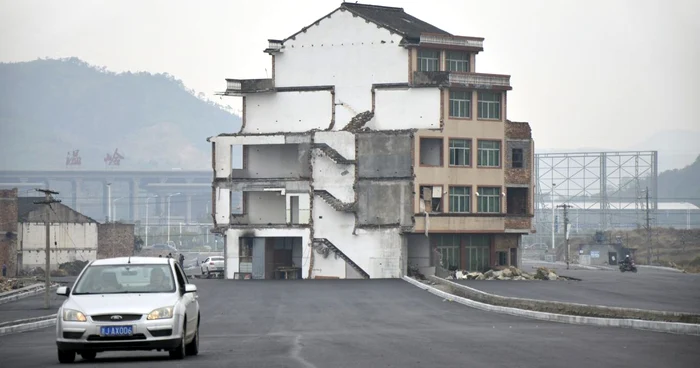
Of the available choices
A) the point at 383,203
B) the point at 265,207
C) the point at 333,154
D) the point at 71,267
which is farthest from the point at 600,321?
the point at 71,267

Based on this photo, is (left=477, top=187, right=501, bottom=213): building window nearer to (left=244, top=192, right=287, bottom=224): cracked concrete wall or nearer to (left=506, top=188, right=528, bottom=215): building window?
(left=506, top=188, right=528, bottom=215): building window

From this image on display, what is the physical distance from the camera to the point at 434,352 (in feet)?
78.7

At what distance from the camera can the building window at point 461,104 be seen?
8131cm

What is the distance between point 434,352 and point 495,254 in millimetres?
60070

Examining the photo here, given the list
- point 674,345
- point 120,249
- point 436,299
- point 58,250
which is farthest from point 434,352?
point 120,249

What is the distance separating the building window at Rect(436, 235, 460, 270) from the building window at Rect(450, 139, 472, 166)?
191 inches

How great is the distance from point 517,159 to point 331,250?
14100 mm

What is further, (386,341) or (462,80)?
(462,80)

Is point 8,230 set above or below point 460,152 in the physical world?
below

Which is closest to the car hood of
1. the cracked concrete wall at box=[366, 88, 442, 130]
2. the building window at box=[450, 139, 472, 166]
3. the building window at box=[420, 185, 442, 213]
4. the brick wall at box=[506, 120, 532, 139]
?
the building window at box=[420, 185, 442, 213]

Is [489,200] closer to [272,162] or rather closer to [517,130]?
[517,130]

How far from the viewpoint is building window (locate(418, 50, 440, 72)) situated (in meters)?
83.1

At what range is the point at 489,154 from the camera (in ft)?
271

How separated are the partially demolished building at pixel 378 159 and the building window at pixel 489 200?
7 centimetres
